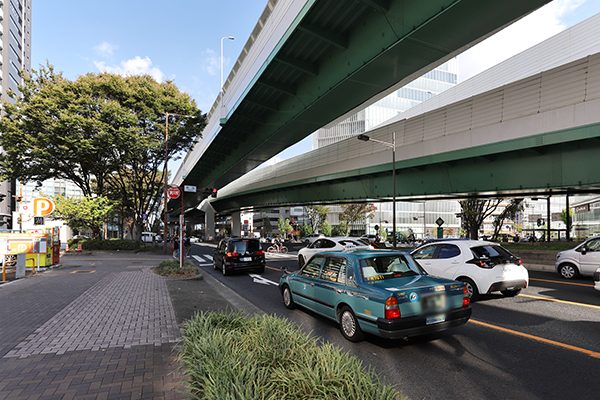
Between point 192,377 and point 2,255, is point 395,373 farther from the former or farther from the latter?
point 2,255

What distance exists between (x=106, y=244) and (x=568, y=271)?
3563 cm

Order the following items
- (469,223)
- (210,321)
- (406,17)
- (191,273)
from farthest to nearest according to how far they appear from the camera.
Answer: (469,223) → (191,273) → (406,17) → (210,321)

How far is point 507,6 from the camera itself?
24.7ft

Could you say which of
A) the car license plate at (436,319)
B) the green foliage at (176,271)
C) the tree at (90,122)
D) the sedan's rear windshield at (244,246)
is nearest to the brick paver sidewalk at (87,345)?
the car license plate at (436,319)

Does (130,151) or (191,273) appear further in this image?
(130,151)

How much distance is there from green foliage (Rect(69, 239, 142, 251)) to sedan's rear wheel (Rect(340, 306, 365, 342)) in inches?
1305

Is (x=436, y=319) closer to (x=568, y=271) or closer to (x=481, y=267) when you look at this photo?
(x=481, y=267)

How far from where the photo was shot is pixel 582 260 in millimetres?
11742

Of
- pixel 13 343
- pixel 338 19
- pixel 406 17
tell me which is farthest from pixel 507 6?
pixel 13 343

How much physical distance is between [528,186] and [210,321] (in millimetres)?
16297

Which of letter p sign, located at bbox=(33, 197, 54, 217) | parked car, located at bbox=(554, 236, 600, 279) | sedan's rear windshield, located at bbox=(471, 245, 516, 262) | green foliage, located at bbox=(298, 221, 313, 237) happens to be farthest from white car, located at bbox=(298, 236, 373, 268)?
green foliage, located at bbox=(298, 221, 313, 237)

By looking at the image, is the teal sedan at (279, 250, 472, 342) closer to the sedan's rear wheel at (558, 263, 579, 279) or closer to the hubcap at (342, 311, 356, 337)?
the hubcap at (342, 311, 356, 337)

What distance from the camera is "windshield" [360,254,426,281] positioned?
18.4ft

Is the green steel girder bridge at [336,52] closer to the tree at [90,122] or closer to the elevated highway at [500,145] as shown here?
the elevated highway at [500,145]
